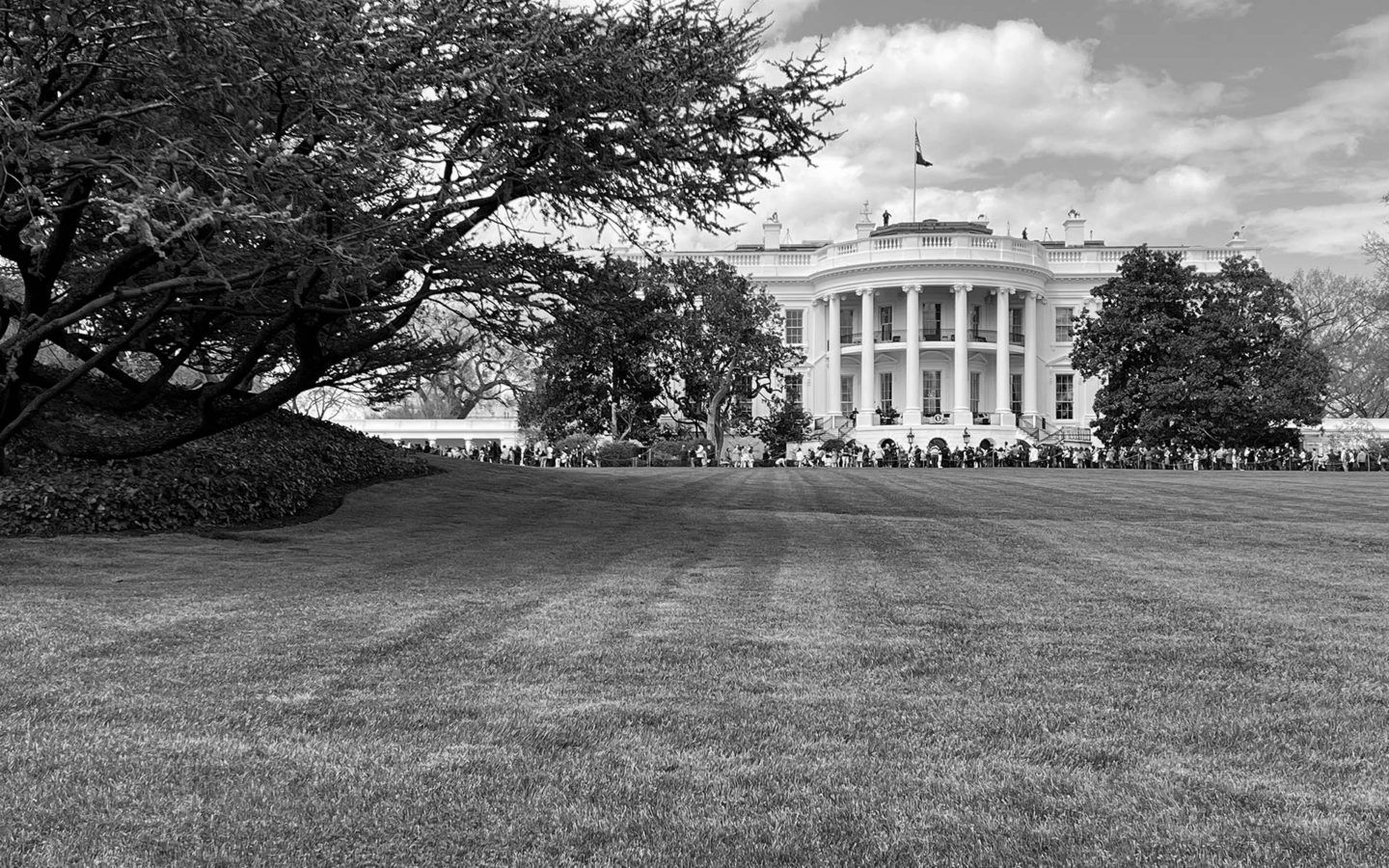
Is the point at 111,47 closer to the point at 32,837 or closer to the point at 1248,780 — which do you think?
the point at 32,837

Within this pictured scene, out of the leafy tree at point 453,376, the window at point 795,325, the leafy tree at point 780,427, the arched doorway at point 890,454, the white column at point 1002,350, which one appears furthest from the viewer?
the window at point 795,325

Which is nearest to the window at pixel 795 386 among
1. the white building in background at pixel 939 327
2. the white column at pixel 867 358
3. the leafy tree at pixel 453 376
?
the white building in background at pixel 939 327

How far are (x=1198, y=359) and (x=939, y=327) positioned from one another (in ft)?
61.7

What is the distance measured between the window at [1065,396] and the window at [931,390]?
26.7ft

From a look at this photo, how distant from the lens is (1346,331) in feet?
208

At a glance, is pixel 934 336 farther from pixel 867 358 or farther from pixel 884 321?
pixel 867 358

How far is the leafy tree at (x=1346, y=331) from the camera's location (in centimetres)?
6153

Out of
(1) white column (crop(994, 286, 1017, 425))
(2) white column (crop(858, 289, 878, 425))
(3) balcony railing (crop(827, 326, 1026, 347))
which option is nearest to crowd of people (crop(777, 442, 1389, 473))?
(2) white column (crop(858, 289, 878, 425))

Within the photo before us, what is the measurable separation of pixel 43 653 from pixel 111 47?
6160 millimetres

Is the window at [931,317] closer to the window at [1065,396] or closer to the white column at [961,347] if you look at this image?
the white column at [961,347]

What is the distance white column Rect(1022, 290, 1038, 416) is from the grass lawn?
171 feet

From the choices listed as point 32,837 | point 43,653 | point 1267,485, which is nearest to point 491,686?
point 32,837

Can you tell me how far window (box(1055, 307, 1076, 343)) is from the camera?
215 ft

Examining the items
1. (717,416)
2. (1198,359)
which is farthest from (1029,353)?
(717,416)
